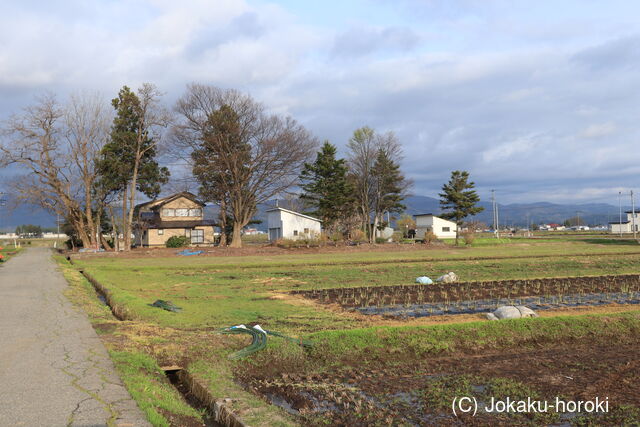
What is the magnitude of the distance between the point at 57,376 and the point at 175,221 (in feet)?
165

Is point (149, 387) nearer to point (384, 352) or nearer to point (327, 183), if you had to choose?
point (384, 352)

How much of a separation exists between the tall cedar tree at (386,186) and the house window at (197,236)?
2102cm

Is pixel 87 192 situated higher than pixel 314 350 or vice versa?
pixel 87 192

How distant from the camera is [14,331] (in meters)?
9.30

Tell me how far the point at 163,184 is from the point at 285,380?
44730 mm

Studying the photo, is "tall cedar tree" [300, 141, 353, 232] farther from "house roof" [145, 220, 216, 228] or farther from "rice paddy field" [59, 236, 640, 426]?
"rice paddy field" [59, 236, 640, 426]

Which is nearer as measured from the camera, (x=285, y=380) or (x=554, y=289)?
(x=285, y=380)

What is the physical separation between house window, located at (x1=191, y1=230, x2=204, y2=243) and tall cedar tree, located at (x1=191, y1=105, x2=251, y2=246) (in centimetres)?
952

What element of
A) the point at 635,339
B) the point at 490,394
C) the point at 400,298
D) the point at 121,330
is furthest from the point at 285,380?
the point at 400,298

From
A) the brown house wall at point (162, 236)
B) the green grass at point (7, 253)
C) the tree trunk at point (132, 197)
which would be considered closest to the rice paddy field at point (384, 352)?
the green grass at point (7, 253)

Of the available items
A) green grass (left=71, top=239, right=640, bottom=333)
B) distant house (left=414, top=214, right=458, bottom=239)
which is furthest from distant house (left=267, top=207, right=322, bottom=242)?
green grass (left=71, top=239, right=640, bottom=333)

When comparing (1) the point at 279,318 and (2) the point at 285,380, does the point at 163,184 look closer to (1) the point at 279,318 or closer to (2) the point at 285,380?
(1) the point at 279,318

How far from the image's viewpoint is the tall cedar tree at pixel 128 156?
4456 centimetres

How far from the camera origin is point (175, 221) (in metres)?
54.9
